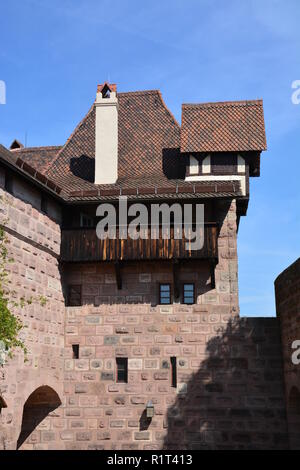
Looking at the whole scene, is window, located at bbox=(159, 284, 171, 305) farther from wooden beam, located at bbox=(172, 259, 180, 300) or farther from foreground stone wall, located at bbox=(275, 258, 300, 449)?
foreground stone wall, located at bbox=(275, 258, 300, 449)

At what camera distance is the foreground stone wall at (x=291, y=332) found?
15.5 m

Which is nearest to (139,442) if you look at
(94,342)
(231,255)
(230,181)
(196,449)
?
(196,449)

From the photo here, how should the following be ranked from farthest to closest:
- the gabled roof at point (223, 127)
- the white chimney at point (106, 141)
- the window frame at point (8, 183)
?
1. the white chimney at point (106, 141)
2. the gabled roof at point (223, 127)
3. the window frame at point (8, 183)

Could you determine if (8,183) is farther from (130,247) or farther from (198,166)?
(198,166)

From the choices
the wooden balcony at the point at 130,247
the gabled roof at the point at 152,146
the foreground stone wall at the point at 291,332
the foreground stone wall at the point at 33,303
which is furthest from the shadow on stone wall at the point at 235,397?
the gabled roof at the point at 152,146

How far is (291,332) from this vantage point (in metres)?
16.1

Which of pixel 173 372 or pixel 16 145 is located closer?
pixel 173 372

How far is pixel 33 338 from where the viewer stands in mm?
15914

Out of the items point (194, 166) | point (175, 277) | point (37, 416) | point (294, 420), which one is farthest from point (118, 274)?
point (294, 420)

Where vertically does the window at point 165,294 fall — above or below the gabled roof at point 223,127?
below

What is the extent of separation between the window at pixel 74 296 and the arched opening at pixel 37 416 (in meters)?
2.62

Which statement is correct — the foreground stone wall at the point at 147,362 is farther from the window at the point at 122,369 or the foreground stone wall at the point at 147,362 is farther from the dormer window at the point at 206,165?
the dormer window at the point at 206,165

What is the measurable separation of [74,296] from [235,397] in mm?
5460

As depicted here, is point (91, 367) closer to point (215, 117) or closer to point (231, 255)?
point (231, 255)
